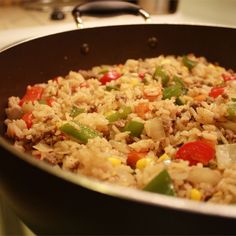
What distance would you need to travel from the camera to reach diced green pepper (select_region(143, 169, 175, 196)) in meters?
0.71

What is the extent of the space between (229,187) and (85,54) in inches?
32.8

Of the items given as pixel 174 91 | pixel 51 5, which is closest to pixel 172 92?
pixel 174 91

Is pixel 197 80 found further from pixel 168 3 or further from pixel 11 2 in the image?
pixel 11 2

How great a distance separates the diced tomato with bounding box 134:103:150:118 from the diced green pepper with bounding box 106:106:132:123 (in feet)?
0.07

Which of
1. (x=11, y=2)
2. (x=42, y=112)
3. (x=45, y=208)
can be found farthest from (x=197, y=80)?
(x=11, y=2)

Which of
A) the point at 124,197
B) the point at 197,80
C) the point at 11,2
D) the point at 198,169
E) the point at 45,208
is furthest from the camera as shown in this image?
the point at 11,2

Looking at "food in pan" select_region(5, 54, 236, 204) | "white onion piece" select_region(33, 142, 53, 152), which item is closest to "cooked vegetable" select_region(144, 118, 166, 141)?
"food in pan" select_region(5, 54, 236, 204)

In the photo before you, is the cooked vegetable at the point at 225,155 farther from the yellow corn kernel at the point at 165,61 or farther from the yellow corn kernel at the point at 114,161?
the yellow corn kernel at the point at 165,61

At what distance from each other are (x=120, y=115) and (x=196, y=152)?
27 centimetres

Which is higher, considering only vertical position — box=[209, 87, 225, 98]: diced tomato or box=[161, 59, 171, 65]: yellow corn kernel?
box=[161, 59, 171, 65]: yellow corn kernel

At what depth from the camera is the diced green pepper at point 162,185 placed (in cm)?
71

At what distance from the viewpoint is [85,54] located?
1.41 metres

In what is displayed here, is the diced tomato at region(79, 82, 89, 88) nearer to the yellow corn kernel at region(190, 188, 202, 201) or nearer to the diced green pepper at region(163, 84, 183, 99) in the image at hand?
the diced green pepper at region(163, 84, 183, 99)

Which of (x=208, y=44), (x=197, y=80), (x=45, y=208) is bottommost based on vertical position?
(x=45, y=208)
